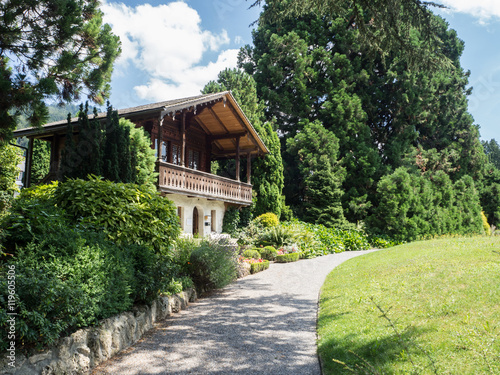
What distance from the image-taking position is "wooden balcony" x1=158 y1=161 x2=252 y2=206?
14094 millimetres

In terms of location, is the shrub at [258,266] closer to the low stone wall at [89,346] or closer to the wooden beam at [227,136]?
the low stone wall at [89,346]

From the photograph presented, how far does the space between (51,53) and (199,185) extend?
31.3ft

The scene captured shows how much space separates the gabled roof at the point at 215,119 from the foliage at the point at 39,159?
2323 mm

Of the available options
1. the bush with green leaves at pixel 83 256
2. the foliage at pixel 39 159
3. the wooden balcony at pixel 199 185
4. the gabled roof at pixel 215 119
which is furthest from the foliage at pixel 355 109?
the bush with green leaves at pixel 83 256

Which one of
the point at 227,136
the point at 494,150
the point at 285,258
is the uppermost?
the point at 494,150

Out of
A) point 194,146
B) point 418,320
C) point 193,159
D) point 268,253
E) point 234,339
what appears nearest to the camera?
point 418,320

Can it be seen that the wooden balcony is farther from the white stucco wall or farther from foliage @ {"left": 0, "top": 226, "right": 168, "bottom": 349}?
foliage @ {"left": 0, "top": 226, "right": 168, "bottom": 349}

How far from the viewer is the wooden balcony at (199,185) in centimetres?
1409

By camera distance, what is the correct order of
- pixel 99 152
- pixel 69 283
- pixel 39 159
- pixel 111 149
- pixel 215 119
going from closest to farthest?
1. pixel 69 283
2. pixel 99 152
3. pixel 111 149
4. pixel 215 119
5. pixel 39 159

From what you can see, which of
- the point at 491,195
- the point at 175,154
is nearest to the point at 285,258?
the point at 175,154

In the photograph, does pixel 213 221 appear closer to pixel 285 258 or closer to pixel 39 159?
pixel 285 258

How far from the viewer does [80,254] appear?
4797mm

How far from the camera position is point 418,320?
5.15m

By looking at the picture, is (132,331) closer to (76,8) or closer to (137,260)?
(137,260)
